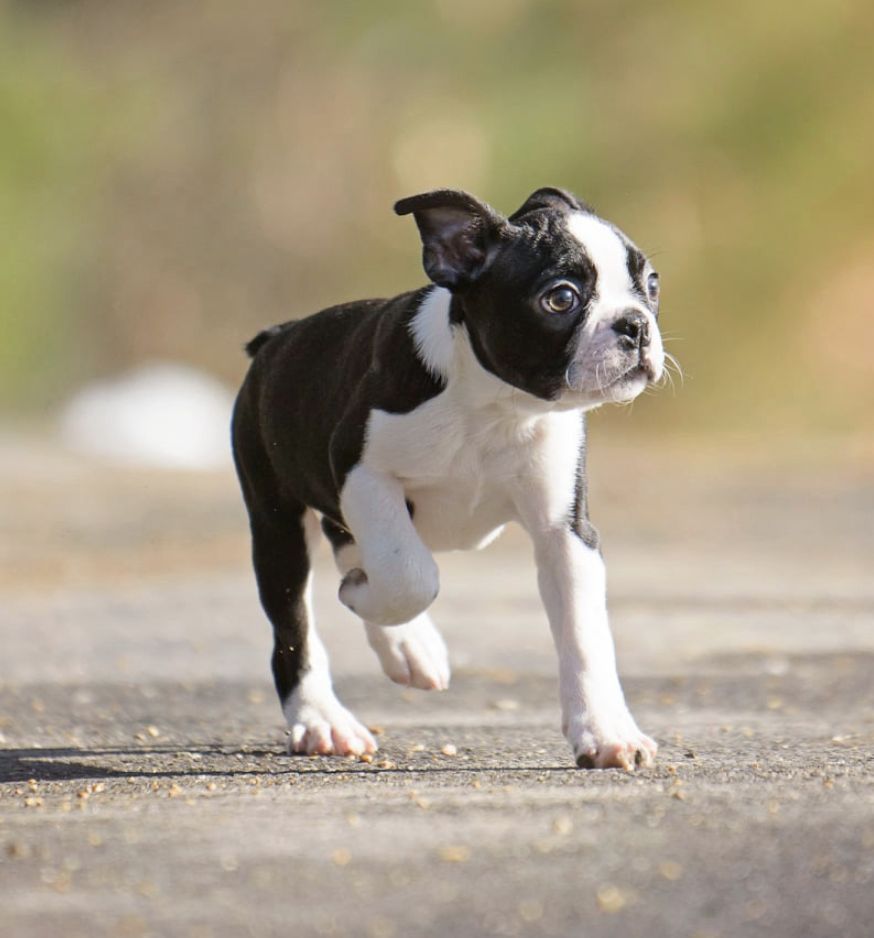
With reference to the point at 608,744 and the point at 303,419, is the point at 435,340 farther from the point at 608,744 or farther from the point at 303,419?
the point at 608,744

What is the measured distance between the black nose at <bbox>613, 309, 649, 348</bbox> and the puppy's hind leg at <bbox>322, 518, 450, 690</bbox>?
1.41 meters

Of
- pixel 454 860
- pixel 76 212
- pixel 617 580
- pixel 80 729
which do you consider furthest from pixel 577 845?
pixel 76 212

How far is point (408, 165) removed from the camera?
2469 cm

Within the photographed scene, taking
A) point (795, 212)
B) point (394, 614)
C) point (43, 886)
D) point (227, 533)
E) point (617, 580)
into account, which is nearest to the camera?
point (43, 886)

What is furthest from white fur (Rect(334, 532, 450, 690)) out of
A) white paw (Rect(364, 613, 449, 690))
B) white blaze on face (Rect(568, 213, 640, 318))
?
white blaze on face (Rect(568, 213, 640, 318))

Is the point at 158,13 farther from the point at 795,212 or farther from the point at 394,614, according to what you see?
the point at 394,614

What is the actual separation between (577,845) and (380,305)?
2.47 m

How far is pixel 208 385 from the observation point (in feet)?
79.5

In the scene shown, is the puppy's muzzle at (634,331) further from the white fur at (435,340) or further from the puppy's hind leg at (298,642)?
the puppy's hind leg at (298,642)

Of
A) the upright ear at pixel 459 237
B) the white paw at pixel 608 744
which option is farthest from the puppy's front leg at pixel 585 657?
the upright ear at pixel 459 237

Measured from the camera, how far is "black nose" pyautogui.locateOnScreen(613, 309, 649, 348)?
544cm

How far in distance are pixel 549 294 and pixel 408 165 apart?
19445 millimetres

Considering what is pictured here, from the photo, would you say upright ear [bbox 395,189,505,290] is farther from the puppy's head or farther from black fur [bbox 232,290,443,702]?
black fur [bbox 232,290,443,702]

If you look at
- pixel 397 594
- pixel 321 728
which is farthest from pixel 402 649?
pixel 397 594
